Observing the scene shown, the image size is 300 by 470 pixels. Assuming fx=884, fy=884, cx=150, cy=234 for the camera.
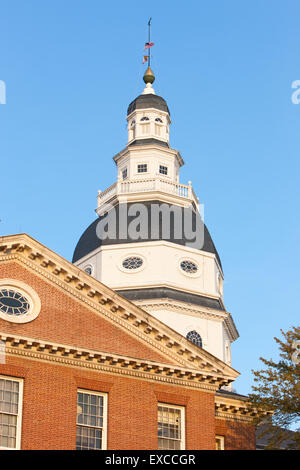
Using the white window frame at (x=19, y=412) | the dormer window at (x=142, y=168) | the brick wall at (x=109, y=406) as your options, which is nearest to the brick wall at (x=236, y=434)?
the brick wall at (x=109, y=406)

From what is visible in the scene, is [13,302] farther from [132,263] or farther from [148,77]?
[148,77]

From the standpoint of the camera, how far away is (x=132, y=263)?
55656 millimetres

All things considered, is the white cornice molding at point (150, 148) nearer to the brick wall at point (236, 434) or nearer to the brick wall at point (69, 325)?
the brick wall at point (236, 434)

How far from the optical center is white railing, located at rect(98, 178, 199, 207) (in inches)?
2379

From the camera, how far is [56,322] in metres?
31.8

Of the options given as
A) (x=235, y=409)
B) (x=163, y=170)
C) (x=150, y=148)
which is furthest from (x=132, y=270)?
(x=235, y=409)

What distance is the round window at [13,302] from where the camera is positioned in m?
31.0

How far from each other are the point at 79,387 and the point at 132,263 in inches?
975

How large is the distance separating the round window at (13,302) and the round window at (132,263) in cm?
2414

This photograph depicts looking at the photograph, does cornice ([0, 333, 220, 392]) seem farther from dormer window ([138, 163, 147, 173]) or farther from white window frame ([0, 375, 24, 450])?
dormer window ([138, 163, 147, 173])

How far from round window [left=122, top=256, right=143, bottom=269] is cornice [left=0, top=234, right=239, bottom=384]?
860 inches

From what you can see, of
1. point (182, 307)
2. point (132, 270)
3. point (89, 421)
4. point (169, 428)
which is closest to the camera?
point (89, 421)
